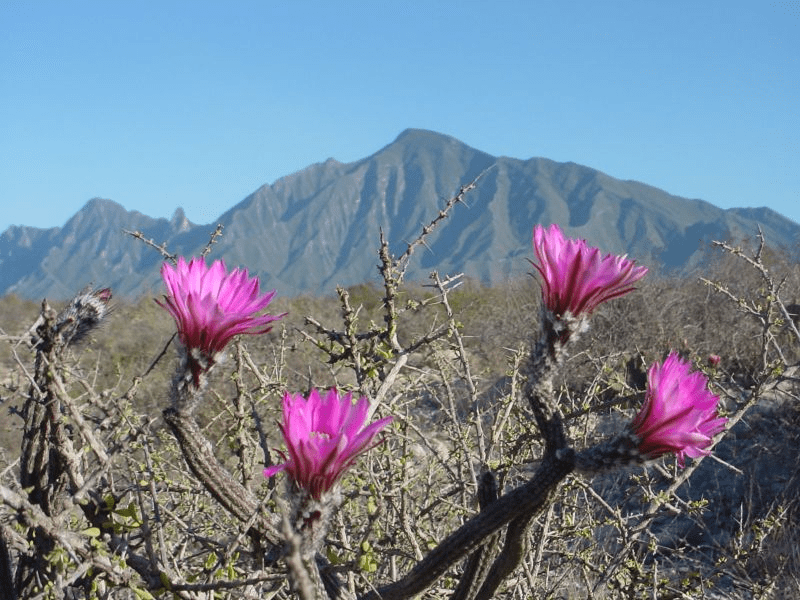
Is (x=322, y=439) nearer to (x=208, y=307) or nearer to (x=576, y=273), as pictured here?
(x=208, y=307)

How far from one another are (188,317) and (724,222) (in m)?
145

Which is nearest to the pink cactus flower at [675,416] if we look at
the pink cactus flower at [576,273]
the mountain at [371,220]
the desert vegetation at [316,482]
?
the desert vegetation at [316,482]

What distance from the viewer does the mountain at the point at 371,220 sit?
150 m

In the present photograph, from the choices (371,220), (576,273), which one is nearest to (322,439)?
(576,273)

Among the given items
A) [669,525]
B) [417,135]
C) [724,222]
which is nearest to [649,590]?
[669,525]

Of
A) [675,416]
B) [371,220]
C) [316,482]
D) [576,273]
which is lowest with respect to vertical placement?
[316,482]

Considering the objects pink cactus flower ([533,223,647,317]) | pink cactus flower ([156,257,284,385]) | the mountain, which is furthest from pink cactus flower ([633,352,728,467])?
the mountain

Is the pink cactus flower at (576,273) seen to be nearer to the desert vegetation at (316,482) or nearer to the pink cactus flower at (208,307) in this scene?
the desert vegetation at (316,482)

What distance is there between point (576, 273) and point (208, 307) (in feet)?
2.07

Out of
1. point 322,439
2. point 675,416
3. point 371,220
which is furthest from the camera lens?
point 371,220

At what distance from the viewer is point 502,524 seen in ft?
4.13

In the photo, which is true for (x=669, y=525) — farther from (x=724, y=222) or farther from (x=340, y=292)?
(x=724, y=222)

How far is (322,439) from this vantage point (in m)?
1.10

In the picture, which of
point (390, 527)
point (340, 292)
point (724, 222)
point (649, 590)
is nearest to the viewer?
point (340, 292)
